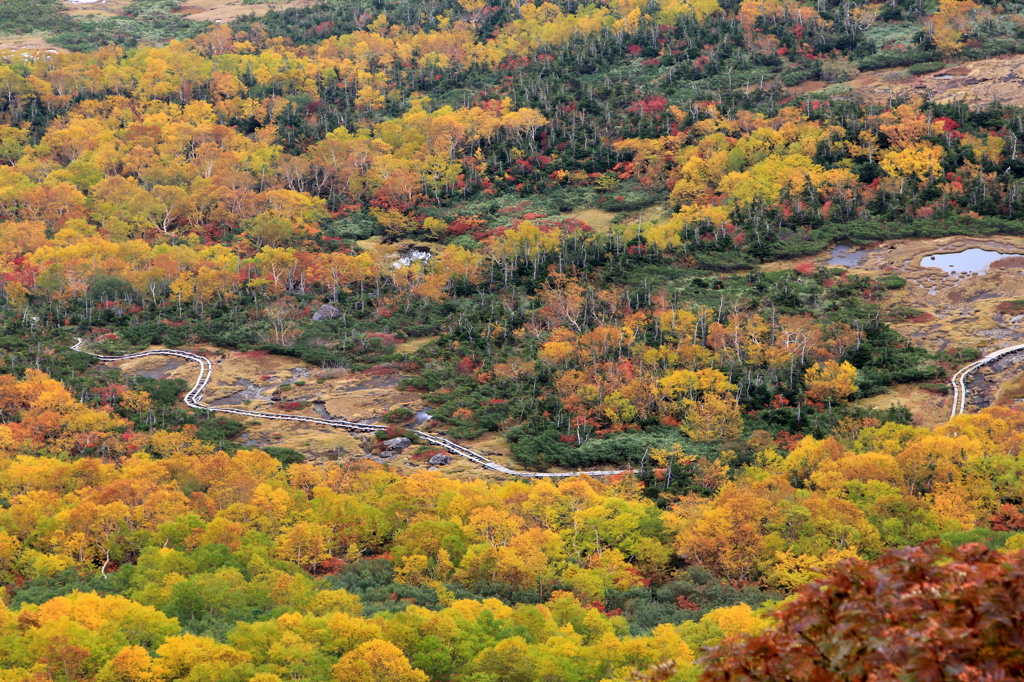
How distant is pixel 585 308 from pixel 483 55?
235 ft

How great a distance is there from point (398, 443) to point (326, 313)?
23.2 m

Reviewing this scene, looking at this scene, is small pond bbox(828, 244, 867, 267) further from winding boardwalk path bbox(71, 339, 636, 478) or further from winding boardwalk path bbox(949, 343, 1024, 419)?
winding boardwalk path bbox(71, 339, 636, 478)

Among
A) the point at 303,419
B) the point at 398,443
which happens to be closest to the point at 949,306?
the point at 398,443

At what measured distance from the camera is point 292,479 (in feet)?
205

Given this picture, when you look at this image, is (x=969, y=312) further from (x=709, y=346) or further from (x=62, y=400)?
(x=62, y=400)

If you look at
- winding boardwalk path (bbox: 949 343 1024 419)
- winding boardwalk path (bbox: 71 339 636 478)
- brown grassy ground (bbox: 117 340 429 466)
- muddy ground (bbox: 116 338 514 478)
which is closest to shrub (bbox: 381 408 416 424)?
muddy ground (bbox: 116 338 514 478)

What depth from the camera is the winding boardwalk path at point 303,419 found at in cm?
6611

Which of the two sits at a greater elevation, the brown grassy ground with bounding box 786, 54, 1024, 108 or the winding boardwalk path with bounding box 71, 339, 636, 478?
the brown grassy ground with bounding box 786, 54, 1024, 108

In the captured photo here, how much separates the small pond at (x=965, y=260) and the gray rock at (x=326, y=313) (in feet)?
158

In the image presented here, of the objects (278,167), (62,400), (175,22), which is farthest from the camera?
(175,22)

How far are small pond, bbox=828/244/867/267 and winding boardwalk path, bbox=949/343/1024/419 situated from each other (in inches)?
672

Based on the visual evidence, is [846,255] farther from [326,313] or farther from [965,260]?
[326,313]

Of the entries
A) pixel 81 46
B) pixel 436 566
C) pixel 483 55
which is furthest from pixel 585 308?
pixel 81 46

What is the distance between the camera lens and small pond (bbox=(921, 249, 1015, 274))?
267 feet
